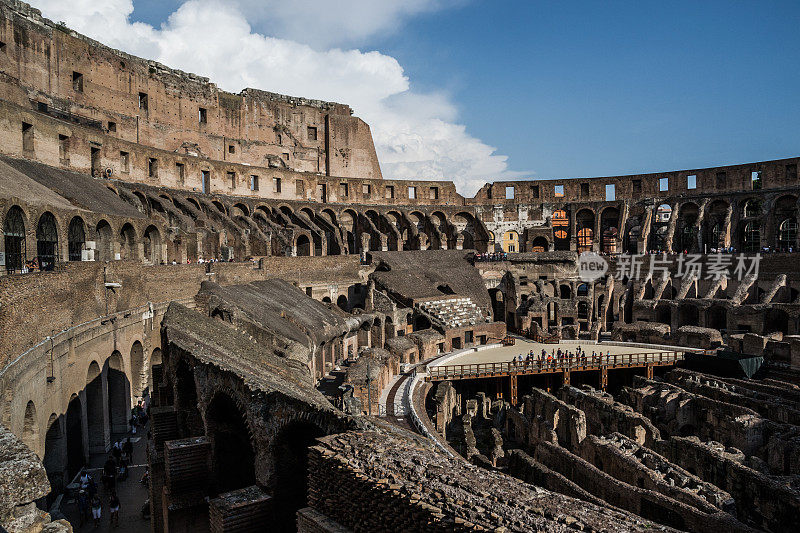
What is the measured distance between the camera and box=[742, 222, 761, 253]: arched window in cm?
4072

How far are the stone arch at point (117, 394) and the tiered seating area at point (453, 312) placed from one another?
1769 cm

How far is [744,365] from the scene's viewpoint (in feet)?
81.7

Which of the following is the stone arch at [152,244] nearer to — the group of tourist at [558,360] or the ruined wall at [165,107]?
the ruined wall at [165,107]

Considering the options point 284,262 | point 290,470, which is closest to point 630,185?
point 284,262

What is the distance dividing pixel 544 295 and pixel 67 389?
97.7 ft

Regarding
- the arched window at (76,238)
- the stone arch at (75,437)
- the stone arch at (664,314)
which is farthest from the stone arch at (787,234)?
the stone arch at (75,437)

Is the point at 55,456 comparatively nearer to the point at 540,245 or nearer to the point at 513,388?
the point at 513,388

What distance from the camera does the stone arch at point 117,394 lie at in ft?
55.8

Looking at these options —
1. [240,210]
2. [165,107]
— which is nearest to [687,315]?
[240,210]

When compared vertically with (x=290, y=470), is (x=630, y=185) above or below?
above

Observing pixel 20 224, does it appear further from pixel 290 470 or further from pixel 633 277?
pixel 633 277

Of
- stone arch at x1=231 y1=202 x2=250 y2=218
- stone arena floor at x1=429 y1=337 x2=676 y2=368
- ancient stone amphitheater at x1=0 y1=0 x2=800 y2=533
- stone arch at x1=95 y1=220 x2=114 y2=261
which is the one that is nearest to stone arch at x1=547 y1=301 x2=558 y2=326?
ancient stone amphitheater at x1=0 y1=0 x2=800 y2=533

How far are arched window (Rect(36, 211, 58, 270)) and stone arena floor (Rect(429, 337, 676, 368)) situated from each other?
55.0 ft

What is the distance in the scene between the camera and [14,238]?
46.3 ft
